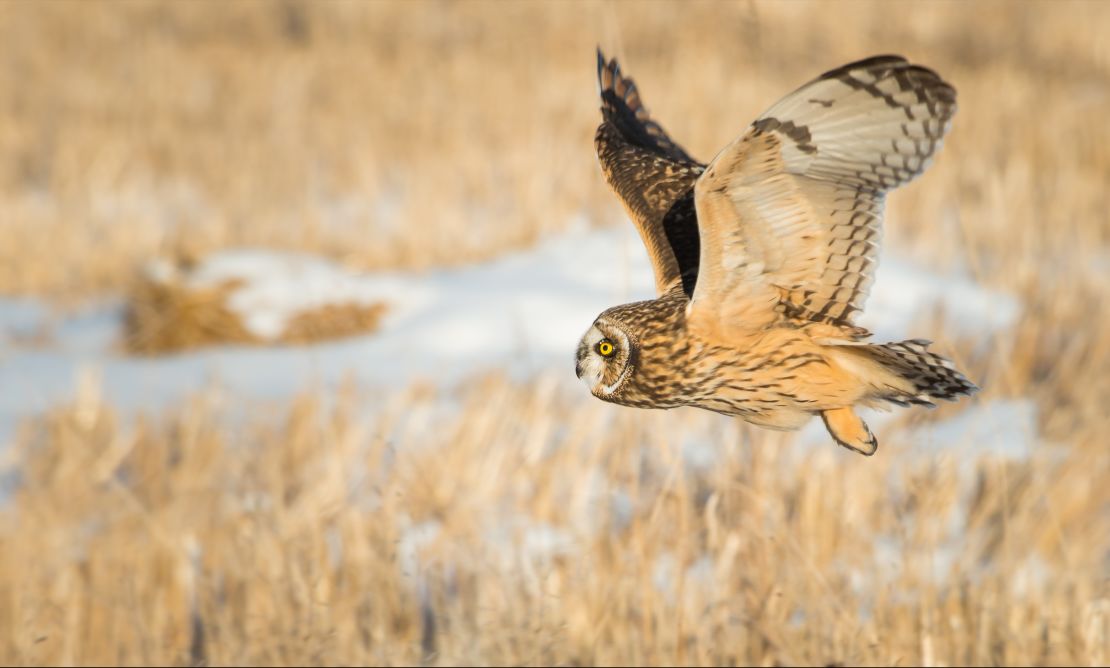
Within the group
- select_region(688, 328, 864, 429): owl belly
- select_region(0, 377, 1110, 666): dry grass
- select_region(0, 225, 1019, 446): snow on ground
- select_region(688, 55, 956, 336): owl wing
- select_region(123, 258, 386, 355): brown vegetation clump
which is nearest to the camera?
select_region(688, 55, 956, 336): owl wing

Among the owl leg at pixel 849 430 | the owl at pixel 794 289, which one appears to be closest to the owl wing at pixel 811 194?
the owl at pixel 794 289

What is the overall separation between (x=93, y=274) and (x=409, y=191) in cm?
201

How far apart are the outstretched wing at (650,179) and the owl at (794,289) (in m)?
0.16

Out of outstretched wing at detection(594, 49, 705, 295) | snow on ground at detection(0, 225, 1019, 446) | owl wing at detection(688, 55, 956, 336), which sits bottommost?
owl wing at detection(688, 55, 956, 336)

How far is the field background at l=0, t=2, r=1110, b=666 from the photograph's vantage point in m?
2.64

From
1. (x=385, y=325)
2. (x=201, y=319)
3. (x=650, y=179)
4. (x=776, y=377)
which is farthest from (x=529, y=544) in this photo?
(x=201, y=319)

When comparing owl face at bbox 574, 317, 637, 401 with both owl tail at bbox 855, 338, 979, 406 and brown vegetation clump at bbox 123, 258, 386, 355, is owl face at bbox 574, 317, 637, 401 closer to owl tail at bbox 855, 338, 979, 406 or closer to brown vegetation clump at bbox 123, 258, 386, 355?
owl tail at bbox 855, 338, 979, 406

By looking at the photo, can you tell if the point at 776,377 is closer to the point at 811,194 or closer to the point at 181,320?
the point at 811,194

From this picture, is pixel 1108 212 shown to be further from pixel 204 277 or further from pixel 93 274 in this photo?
pixel 93 274

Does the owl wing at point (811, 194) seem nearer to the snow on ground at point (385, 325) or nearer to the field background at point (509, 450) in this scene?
the field background at point (509, 450)

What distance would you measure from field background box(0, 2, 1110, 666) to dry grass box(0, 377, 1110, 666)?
0.01 meters

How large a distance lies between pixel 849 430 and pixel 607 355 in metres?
0.29

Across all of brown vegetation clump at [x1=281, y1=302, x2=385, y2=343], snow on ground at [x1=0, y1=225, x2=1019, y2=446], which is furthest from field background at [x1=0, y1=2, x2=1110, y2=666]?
brown vegetation clump at [x1=281, y1=302, x2=385, y2=343]

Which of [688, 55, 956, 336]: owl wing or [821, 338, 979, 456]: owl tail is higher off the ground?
[688, 55, 956, 336]: owl wing
